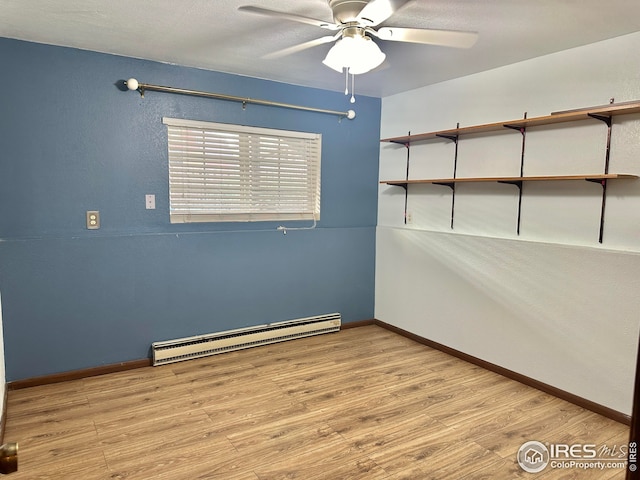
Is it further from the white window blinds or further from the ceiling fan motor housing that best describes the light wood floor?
the ceiling fan motor housing

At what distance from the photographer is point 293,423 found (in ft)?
8.55

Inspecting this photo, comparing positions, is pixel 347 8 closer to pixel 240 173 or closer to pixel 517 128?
pixel 517 128

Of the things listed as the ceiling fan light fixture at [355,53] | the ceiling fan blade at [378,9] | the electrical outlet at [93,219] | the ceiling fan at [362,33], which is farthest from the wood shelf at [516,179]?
the electrical outlet at [93,219]

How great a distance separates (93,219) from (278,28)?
6.21ft

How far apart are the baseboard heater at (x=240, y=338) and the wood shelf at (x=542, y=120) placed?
195cm

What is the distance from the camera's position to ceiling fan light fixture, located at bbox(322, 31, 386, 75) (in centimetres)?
217

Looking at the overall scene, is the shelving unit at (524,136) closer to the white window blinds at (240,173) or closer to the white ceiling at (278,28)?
the white ceiling at (278,28)

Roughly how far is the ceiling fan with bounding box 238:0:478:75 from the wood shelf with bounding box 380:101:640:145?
3.39ft

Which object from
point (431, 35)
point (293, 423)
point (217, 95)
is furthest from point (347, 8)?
point (293, 423)

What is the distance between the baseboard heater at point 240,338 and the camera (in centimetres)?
345

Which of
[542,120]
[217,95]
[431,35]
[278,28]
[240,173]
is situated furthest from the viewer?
[240,173]

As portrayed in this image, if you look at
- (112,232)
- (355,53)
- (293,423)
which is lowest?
(293,423)

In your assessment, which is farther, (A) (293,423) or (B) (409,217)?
(B) (409,217)

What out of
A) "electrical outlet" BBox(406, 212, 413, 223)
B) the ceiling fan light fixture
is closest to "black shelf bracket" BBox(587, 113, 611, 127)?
the ceiling fan light fixture
